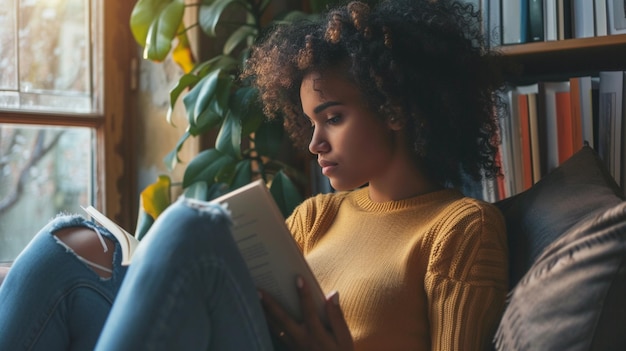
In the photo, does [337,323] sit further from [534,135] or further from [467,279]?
[534,135]

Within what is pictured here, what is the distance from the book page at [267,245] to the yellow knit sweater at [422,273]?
191 mm

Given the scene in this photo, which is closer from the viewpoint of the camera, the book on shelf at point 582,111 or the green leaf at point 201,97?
the book on shelf at point 582,111

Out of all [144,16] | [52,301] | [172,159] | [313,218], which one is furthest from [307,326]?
[144,16]

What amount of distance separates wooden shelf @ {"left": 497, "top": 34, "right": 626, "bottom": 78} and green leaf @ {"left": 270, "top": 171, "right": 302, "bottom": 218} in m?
0.55

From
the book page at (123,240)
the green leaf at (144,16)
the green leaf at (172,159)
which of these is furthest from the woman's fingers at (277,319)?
the green leaf at (144,16)

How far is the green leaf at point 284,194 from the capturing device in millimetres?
1812

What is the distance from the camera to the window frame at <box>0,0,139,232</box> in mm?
2061

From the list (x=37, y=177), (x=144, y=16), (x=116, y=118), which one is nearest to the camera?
(x=144, y=16)

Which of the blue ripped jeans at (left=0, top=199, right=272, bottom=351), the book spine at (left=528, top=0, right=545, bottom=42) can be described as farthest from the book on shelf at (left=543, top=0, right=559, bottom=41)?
the blue ripped jeans at (left=0, top=199, right=272, bottom=351)

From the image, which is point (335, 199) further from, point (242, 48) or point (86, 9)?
point (86, 9)

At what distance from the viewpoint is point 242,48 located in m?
2.06

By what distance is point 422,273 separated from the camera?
1179 millimetres

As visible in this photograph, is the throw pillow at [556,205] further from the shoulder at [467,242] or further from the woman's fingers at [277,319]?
the woman's fingers at [277,319]

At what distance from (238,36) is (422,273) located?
3.07 feet
